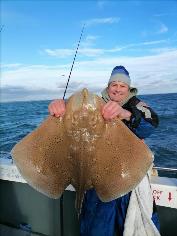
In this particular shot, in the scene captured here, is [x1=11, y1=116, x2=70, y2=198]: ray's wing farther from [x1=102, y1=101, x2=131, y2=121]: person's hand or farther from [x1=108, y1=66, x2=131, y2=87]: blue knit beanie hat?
[x1=108, y1=66, x2=131, y2=87]: blue knit beanie hat

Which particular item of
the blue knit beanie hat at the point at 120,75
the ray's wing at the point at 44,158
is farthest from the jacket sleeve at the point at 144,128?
the ray's wing at the point at 44,158

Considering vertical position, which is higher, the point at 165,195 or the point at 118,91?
the point at 118,91

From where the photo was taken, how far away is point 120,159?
262 cm

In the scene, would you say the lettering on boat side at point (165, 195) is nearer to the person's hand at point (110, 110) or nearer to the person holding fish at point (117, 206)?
the person holding fish at point (117, 206)

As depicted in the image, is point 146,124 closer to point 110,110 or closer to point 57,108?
point 110,110

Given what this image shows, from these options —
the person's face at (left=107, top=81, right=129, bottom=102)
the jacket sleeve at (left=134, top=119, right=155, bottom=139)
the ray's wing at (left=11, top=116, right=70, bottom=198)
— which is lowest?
the ray's wing at (left=11, top=116, right=70, bottom=198)

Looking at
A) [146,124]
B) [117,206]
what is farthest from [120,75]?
[117,206]

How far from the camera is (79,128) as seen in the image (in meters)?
2.56

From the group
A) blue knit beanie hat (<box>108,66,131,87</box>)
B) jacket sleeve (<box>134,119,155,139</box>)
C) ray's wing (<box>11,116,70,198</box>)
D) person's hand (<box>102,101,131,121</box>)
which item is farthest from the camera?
blue knit beanie hat (<box>108,66,131,87</box>)

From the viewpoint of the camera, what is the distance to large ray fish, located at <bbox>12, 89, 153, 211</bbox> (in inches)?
99.9

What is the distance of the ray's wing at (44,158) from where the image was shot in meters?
Answer: 2.69

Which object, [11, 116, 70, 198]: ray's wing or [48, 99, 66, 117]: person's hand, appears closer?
[48, 99, 66, 117]: person's hand

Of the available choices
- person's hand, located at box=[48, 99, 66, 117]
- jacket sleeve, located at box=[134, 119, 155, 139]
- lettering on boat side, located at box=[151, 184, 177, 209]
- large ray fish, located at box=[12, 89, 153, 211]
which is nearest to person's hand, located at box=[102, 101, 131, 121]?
large ray fish, located at box=[12, 89, 153, 211]

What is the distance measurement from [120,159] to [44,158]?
664mm
